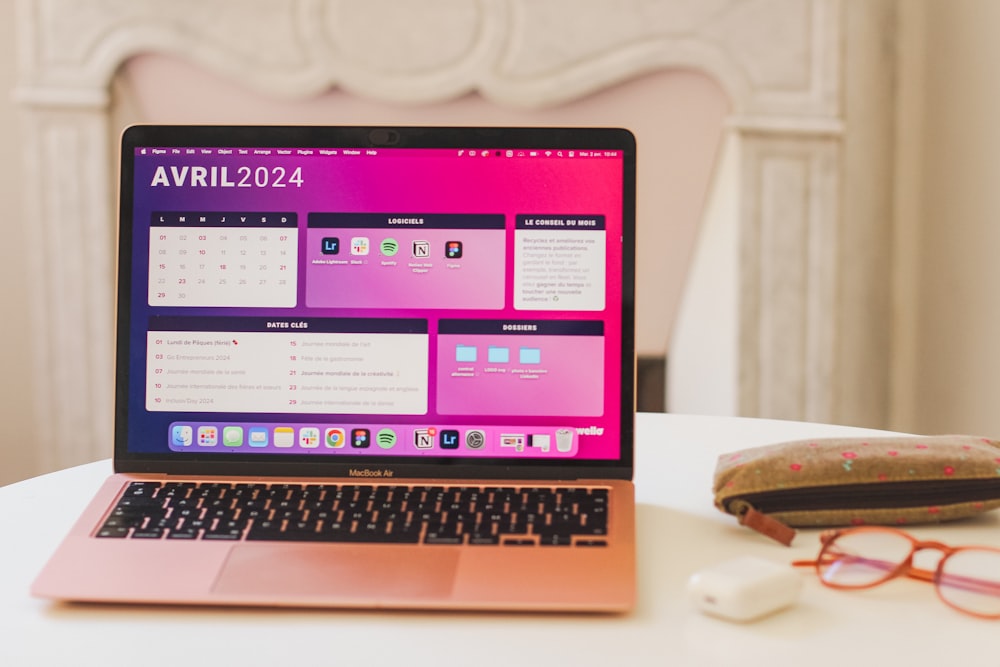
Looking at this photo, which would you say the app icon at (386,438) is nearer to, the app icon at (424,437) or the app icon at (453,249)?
the app icon at (424,437)

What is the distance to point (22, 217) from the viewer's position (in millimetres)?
2355

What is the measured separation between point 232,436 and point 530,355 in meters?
0.24

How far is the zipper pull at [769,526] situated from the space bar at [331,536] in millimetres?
233

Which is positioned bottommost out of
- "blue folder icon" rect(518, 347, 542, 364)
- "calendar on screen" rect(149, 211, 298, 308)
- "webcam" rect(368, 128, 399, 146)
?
"blue folder icon" rect(518, 347, 542, 364)

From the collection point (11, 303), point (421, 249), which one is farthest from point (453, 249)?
point (11, 303)

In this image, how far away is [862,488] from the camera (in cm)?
73

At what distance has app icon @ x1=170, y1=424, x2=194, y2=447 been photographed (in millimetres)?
809

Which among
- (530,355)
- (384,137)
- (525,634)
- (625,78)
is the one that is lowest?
(525,634)

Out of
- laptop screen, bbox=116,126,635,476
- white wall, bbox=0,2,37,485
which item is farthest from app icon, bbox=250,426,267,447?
white wall, bbox=0,2,37,485

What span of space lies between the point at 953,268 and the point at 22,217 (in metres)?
2.02

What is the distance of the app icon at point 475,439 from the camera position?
2.61 ft

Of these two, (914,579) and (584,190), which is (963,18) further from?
(914,579)

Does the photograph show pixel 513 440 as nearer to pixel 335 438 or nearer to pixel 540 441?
pixel 540 441

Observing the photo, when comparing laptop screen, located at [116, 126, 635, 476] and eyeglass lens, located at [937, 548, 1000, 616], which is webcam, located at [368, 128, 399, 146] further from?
eyeglass lens, located at [937, 548, 1000, 616]
